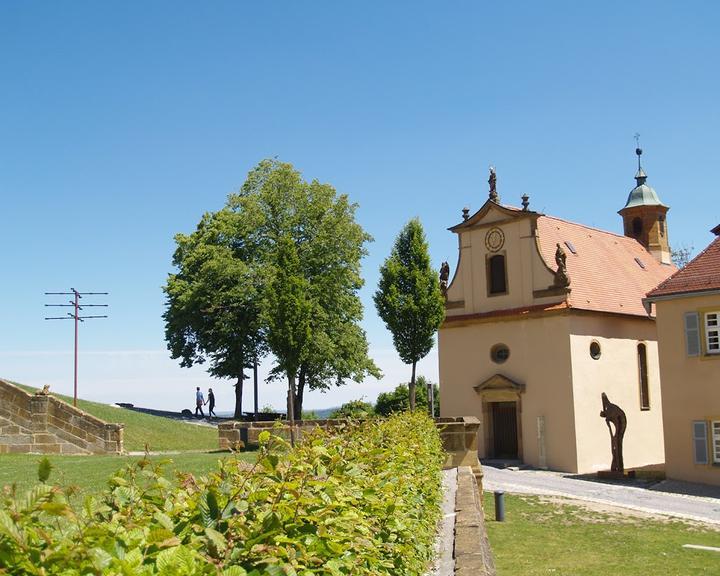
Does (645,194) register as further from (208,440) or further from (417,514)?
(417,514)

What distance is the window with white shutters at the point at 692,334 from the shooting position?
1026 inches

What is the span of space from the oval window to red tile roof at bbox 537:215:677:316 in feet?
11.1

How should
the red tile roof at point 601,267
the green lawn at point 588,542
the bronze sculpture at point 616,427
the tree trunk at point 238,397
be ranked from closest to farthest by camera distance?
the green lawn at point 588,542 < the bronze sculpture at point 616,427 < the red tile roof at point 601,267 < the tree trunk at point 238,397

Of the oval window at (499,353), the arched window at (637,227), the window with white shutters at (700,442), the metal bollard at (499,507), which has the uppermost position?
the arched window at (637,227)

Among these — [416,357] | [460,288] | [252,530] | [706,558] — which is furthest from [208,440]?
[252,530]

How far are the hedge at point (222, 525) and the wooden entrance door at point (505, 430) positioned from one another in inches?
1082

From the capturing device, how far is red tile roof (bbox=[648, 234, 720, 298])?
2578 centimetres

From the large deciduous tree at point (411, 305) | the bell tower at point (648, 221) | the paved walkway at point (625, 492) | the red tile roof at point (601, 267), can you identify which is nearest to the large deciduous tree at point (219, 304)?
the large deciduous tree at point (411, 305)

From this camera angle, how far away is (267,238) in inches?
1731

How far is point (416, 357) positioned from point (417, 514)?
2552cm

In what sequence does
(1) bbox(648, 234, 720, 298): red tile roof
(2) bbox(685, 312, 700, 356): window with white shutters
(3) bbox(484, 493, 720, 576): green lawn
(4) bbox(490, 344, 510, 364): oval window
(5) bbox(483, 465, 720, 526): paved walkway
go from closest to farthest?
(3) bbox(484, 493, 720, 576): green lawn → (5) bbox(483, 465, 720, 526): paved walkway → (1) bbox(648, 234, 720, 298): red tile roof → (2) bbox(685, 312, 700, 356): window with white shutters → (4) bbox(490, 344, 510, 364): oval window

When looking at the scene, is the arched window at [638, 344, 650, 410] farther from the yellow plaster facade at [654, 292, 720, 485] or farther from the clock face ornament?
the clock face ornament

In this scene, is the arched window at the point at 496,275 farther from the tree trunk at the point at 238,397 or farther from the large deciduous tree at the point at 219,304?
the tree trunk at the point at 238,397

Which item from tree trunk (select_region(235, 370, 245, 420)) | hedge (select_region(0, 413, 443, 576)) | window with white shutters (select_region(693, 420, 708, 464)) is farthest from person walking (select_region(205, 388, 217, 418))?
hedge (select_region(0, 413, 443, 576))
